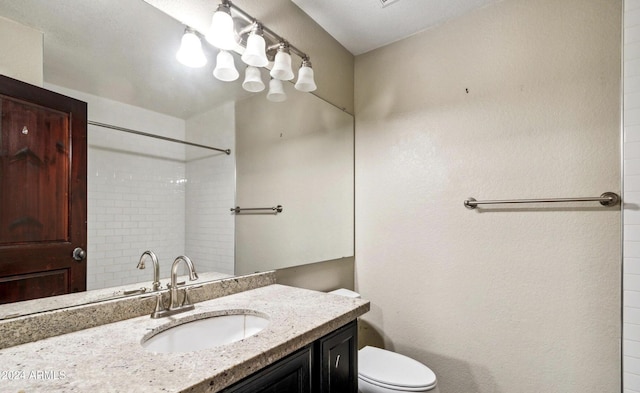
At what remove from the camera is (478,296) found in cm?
159

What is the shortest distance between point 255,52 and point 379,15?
842 mm

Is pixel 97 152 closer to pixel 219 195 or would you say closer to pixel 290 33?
pixel 219 195

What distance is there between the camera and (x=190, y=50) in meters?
1.16

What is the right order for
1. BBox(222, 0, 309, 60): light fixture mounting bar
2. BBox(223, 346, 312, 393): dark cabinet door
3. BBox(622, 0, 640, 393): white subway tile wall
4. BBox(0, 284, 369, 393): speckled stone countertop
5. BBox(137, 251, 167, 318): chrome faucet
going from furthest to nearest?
BBox(222, 0, 309, 60): light fixture mounting bar
BBox(622, 0, 640, 393): white subway tile wall
BBox(137, 251, 167, 318): chrome faucet
BBox(223, 346, 312, 393): dark cabinet door
BBox(0, 284, 369, 393): speckled stone countertop

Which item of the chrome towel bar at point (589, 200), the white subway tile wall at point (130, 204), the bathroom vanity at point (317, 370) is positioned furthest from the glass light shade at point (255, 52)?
the chrome towel bar at point (589, 200)

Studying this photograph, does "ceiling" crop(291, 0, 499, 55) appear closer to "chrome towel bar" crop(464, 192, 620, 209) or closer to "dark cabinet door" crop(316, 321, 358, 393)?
"chrome towel bar" crop(464, 192, 620, 209)

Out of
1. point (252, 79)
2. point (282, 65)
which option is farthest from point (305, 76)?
point (252, 79)

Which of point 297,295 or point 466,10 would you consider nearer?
point 297,295

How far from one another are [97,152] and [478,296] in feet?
5.85

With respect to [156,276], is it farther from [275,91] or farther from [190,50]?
[275,91]

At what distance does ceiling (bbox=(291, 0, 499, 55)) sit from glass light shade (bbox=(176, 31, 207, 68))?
724 mm

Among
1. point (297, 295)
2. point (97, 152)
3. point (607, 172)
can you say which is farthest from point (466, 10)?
point (97, 152)

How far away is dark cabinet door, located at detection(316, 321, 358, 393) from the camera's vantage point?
3.12 feet

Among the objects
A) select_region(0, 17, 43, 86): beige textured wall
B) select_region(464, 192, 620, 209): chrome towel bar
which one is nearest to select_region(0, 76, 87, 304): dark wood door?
select_region(0, 17, 43, 86): beige textured wall
